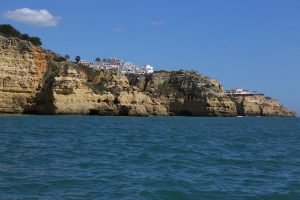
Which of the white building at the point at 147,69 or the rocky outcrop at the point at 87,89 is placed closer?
the rocky outcrop at the point at 87,89

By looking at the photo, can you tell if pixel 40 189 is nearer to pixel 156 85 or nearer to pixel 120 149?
pixel 120 149

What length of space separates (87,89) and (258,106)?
76423mm

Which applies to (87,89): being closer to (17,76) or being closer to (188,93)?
(17,76)

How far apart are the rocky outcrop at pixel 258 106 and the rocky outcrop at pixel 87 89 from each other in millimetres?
19010

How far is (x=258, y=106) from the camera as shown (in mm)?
145250

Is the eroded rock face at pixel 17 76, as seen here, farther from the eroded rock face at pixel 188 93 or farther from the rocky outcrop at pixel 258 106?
the rocky outcrop at pixel 258 106

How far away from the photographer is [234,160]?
21047mm

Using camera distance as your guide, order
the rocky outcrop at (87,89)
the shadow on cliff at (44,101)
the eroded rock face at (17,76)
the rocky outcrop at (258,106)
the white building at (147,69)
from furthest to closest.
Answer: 1. the white building at (147,69)
2. the rocky outcrop at (258,106)
3. the shadow on cliff at (44,101)
4. the rocky outcrop at (87,89)
5. the eroded rock face at (17,76)

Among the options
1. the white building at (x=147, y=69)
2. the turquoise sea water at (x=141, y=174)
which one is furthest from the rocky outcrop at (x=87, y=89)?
the turquoise sea water at (x=141, y=174)

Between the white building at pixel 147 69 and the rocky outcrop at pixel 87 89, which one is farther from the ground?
A: the white building at pixel 147 69

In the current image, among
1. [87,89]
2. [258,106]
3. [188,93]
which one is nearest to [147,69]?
[258,106]

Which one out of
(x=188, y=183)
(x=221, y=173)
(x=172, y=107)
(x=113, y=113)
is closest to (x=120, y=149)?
(x=221, y=173)

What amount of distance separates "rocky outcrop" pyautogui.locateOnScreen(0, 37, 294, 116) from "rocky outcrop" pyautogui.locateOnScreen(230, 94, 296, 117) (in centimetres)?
1901

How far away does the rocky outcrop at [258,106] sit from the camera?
5531 inches
